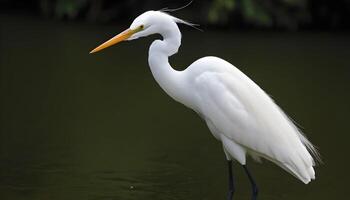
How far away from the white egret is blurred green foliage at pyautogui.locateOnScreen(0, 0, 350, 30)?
10.6m

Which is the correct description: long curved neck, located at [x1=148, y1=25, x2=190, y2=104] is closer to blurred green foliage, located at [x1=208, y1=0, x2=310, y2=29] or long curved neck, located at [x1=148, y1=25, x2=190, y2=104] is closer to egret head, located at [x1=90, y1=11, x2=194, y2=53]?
egret head, located at [x1=90, y1=11, x2=194, y2=53]

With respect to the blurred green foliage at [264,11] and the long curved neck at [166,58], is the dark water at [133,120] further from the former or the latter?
the long curved neck at [166,58]

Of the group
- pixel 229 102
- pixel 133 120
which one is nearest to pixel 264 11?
pixel 133 120

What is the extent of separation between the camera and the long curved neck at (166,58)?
4.97 meters

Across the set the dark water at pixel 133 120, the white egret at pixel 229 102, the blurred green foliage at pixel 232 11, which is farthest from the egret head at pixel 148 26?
the blurred green foliage at pixel 232 11

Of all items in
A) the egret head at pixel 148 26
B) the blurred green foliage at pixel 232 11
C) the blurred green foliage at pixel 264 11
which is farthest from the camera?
the blurred green foliage at pixel 232 11

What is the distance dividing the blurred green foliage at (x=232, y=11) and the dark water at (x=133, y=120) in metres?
1.15

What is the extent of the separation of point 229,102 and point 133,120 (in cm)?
381

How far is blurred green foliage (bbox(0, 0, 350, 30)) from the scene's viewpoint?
15961 mm

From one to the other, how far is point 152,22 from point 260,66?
24.3 feet

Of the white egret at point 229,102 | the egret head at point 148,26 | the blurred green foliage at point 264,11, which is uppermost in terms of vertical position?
the blurred green foliage at point 264,11

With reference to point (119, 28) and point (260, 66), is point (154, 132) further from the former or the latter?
point (119, 28)

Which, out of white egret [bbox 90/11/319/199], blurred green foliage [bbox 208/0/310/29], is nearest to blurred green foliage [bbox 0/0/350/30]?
blurred green foliage [bbox 208/0/310/29]

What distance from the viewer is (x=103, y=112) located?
9.01m
